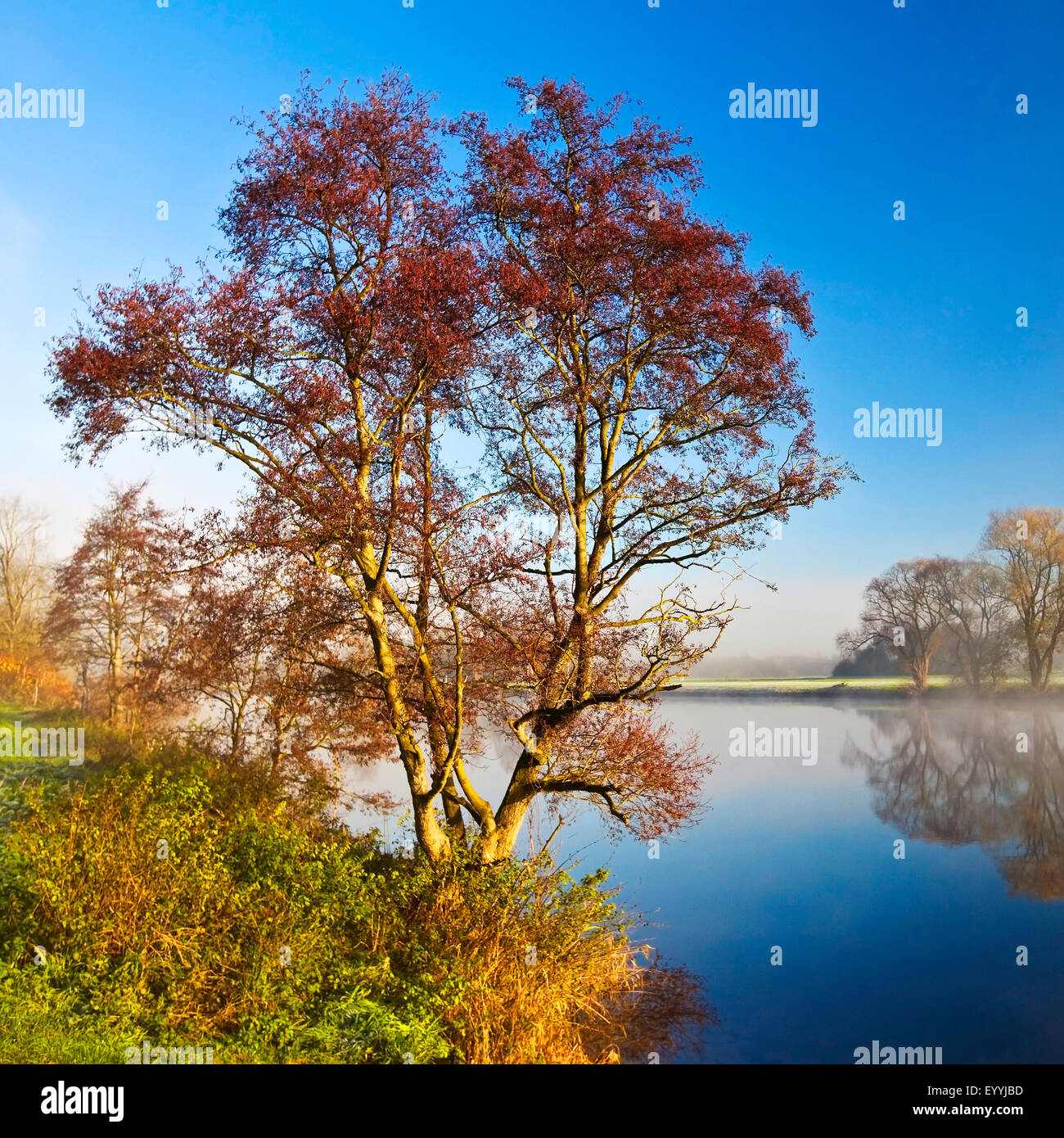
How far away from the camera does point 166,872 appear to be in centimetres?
740

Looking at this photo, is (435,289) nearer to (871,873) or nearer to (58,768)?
(58,768)

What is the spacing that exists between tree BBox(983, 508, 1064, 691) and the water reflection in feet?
8.82

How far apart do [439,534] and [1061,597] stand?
2047 cm

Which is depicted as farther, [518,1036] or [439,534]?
[439,534]

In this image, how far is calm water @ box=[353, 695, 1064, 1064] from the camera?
9.96 metres

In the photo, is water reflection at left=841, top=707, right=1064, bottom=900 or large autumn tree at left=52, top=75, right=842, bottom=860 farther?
water reflection at left=841, top=707, right=1064, bottom=900

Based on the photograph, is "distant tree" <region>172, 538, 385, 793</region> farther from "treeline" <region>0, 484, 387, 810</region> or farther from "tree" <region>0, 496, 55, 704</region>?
"tree" <region>0, 496, 55, 704</region>

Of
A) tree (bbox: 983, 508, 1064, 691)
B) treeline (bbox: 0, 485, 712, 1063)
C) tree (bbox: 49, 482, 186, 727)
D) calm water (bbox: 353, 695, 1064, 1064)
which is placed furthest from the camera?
tree (bbox: 983, 508, 1064, 691)

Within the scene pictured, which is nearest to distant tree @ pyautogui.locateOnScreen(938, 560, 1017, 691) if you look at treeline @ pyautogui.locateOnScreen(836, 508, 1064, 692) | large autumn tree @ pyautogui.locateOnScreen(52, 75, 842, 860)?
treeline @ pyautogui.locateOnScreen(836, 508, 1064, 692)

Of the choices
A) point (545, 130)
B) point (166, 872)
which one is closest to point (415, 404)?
point (545, 130)

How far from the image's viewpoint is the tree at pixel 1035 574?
23.5 m

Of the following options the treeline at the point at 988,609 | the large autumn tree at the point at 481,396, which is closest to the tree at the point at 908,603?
the treeline at the point at 988,609

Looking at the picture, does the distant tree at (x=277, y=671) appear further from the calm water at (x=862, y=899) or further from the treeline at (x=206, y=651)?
the calm water at (x=862, y=899)

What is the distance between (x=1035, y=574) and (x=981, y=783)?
21.3 ft
